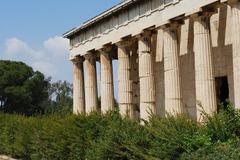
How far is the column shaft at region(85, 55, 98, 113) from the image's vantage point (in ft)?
104

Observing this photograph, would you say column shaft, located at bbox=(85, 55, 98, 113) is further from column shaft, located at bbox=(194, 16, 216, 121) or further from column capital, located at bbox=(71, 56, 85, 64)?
column shaft, located at bbox=(194, 16, 216, 121)

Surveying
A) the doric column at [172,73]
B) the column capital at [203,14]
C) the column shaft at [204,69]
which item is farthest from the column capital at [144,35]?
the column shaft at [204,69]

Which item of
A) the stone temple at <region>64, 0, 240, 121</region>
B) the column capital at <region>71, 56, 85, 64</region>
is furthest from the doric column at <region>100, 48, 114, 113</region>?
the column capital at <region>71, 56, 85, 64</region>

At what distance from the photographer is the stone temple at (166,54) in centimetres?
2022

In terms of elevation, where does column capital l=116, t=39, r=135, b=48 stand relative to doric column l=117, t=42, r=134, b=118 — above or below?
above

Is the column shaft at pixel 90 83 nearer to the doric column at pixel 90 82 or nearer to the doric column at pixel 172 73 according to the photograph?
the doric column at pixel 90 82

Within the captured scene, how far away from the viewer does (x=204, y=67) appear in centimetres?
2017

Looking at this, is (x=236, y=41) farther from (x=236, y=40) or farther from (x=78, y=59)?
(x=78, y=59)

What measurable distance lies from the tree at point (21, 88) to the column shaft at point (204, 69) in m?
43.9

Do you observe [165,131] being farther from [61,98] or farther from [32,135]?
[61,98]

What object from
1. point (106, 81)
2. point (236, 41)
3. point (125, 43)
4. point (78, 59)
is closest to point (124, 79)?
point (125, 43)

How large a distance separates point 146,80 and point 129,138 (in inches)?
339

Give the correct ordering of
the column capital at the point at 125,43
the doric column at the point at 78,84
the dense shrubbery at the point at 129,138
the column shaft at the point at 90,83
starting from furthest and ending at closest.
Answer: the doric column at the point at 78,84
the column shaft at the point at 90,83
the column capital at the point at 125,43
the dense shrubbery at the point at 129,138

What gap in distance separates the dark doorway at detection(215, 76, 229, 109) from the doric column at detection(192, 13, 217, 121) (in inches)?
155
